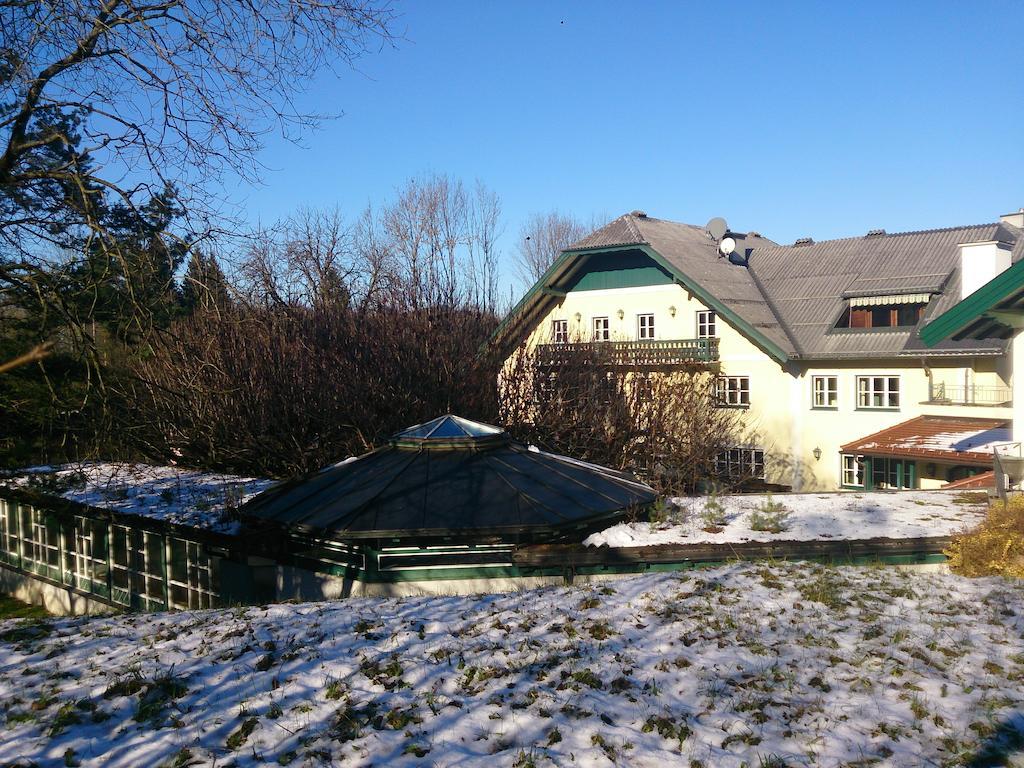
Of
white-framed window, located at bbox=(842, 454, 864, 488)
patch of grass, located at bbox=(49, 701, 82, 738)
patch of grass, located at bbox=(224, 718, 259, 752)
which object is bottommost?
white-framed window, located at bbox=(842, 454, 864, 488)

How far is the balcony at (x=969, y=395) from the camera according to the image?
21984mm

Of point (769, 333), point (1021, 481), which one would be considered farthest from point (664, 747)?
point (769, 333)

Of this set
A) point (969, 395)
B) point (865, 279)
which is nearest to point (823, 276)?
point (865, 279)

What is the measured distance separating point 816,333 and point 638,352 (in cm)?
625

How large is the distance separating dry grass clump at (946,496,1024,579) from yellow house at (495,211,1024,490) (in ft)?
41.0

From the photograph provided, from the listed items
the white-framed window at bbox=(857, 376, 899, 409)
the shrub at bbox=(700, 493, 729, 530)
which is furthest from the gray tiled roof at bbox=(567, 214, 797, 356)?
the shrub at bbox=(700, 493, 729, 530)

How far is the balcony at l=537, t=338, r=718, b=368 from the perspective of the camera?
20.5 m

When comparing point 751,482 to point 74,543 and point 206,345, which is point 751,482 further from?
point 74,543

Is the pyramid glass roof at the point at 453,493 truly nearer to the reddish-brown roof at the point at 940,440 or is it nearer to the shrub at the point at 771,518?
the shrub at the point at 771,518

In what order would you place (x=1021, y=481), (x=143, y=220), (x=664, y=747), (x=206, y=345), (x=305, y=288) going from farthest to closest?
(x=305, y=288), (x=206, y=345), (x=1021, y=481), (x=143, y=220), (x=664, y=747)

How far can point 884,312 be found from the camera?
2575 cm

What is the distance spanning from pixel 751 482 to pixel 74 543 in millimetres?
18787

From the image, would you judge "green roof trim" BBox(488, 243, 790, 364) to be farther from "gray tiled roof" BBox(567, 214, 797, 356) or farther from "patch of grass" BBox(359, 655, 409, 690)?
"patch of grass" BBox(359, 655, 409, 690)

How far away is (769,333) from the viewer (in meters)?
25.8
